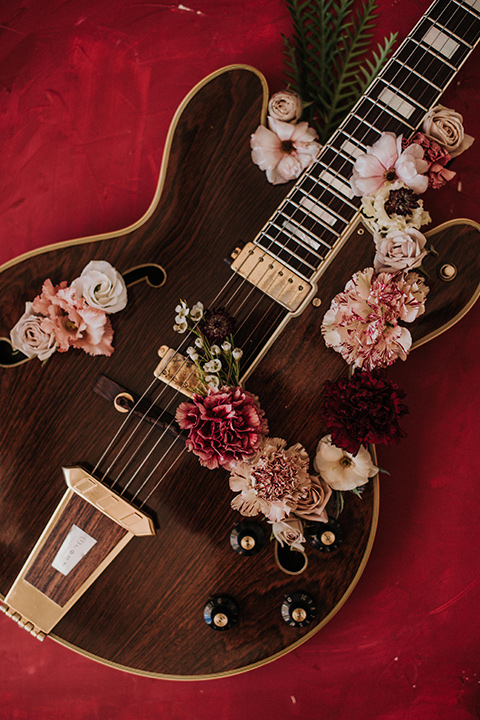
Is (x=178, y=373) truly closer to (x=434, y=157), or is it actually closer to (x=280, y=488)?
(x=280, y=488)

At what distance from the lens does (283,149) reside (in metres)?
1.04

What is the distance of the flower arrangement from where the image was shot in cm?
97

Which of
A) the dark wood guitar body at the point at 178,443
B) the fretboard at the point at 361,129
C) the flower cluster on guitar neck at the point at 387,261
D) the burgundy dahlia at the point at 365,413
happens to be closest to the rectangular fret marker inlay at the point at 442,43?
the fretboard at the point at 361,129

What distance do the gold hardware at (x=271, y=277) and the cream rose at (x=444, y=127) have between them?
1.36ft

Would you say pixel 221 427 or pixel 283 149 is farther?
pixel 283 149

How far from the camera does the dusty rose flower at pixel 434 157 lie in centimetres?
96

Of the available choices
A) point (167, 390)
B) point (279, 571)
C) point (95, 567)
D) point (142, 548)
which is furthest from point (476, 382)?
point (95, 567)

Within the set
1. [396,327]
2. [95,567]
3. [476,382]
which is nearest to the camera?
[396,327]

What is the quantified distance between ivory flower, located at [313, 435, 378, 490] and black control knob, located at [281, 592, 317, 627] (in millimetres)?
256

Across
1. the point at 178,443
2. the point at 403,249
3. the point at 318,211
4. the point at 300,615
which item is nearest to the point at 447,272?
the point at 403,249

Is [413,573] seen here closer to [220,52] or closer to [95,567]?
[95,567]

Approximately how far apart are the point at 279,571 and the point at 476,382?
2.41 feet

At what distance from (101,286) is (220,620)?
2.43 ft

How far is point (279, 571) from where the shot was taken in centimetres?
101
